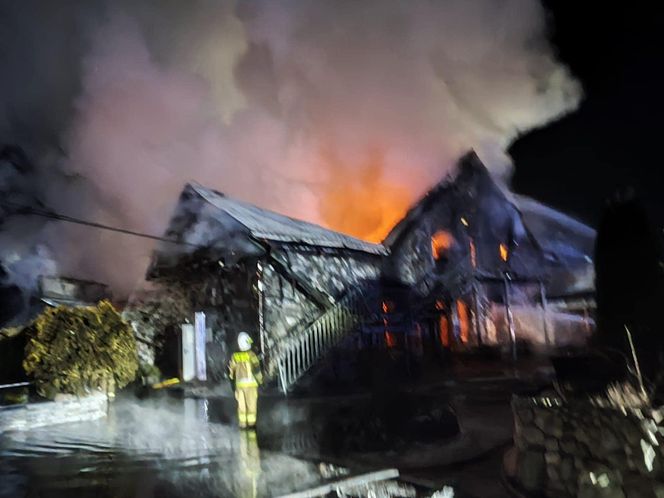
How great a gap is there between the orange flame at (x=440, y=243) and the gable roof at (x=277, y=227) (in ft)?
4.89

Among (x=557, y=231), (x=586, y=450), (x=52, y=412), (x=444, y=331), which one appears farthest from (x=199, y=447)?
(x=557, y=231)

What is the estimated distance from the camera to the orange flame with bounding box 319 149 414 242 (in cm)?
1656

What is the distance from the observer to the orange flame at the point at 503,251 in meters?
13.7

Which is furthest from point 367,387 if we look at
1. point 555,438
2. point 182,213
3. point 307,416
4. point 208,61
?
point 208,61

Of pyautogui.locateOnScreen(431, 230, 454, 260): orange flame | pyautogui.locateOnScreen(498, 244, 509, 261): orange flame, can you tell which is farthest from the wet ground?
pyautogui.locateOnScreen(431, 230, 454, 260): orange flame

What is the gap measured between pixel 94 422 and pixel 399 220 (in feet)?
33.9

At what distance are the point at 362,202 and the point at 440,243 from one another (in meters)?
3.35

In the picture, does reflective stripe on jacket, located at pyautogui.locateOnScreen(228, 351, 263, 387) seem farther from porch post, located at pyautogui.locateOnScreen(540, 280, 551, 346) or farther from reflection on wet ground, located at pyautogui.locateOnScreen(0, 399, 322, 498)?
porch post, located at pyautogui.locateOnScreen(540, 280, 551, 346)

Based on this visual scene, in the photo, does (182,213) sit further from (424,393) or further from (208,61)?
(424,393)

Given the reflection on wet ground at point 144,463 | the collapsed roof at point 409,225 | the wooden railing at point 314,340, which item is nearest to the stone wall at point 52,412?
the reflection on wet ground at point 144,463

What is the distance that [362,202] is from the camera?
1703 centimetres

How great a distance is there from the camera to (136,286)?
14.4 meters

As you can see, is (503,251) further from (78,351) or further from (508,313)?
(78,351)

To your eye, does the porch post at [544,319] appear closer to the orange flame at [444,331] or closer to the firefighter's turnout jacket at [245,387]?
the orange flame at [444,331]
